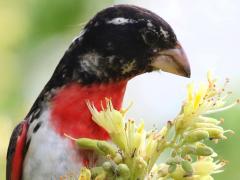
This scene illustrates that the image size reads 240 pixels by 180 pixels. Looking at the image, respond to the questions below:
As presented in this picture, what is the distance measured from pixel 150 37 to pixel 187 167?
41.8 inches

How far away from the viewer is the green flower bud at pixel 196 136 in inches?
119

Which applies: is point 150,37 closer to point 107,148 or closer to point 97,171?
point 107,148

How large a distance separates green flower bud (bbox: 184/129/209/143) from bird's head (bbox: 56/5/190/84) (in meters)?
0.82

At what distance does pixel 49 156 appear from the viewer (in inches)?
154

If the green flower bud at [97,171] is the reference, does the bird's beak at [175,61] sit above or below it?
above

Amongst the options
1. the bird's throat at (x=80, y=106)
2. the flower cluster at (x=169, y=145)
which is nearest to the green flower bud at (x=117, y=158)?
the flower cluster at (x=169, y=145)

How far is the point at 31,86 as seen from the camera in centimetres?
577

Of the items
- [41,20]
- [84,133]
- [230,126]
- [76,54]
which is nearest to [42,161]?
[84,133]

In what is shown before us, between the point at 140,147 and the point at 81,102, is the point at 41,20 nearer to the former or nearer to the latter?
the point at 81,102

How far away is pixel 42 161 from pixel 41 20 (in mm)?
1979

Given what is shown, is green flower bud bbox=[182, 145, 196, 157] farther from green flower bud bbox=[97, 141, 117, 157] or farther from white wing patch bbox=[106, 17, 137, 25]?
white wing patch bbox=[106, 17, 137, 25]

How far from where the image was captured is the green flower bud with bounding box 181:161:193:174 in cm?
297

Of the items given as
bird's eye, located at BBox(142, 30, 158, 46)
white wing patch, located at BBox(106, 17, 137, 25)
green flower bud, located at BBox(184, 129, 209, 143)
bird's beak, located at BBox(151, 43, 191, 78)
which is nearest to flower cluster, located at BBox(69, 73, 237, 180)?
green flower bud, located at BBox(184, 129, 209, 143)

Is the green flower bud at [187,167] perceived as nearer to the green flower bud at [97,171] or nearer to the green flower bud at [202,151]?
the green flower bud at [202,151]
